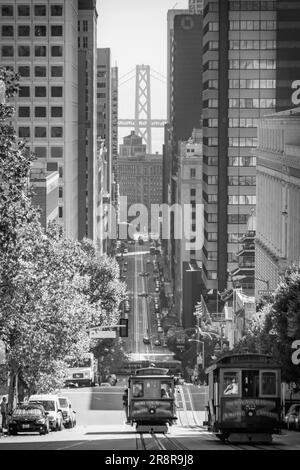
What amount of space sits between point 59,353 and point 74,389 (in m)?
38.2

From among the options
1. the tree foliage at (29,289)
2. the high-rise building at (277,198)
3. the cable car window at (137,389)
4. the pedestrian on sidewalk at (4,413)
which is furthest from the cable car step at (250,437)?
the high-rise building at (277,198)

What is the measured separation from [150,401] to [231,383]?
39.9 feet

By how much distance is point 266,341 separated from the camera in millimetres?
94562

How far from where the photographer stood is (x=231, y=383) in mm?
54688

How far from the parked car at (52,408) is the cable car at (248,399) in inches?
562

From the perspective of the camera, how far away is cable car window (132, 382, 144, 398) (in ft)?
219

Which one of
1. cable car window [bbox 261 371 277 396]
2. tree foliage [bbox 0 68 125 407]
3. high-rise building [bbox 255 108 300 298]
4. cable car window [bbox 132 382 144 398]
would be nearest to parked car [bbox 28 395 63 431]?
tree foliage [bbox 0 68 125 407]

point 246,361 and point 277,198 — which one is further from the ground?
point 246,361

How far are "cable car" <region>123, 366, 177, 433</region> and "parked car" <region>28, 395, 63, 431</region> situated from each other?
10.7 ft

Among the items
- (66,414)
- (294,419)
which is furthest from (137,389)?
(294,419)

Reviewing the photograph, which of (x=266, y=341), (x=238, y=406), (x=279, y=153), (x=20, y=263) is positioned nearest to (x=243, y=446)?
Result: (x=238, y=406)

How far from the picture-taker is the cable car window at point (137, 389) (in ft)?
219

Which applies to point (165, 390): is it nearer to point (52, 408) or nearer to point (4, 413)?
point (52, 408)

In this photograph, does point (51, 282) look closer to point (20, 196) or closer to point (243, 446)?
point (243, 446)
